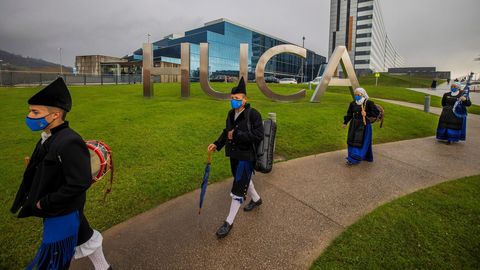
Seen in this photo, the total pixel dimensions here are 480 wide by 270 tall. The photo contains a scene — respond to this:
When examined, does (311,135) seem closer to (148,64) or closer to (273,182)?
(273,182)

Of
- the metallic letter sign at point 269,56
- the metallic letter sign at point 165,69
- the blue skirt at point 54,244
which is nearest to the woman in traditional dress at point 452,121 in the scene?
the metallic letter sign at point 269,56

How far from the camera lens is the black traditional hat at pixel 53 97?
84.4 inches

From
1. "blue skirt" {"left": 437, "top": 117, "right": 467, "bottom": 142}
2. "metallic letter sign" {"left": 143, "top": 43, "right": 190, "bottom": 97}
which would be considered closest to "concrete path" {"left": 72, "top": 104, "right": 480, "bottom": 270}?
"blue skirt" {"left": 437, "top": 117, "right": 467, "bottom": 142}

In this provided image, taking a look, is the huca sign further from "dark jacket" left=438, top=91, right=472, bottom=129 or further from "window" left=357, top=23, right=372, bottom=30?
"window" left=357, top=23, right=372, bottom=30

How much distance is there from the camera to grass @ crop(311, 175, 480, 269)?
9.70 feet

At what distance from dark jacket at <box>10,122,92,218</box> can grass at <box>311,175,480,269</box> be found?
7.98ft

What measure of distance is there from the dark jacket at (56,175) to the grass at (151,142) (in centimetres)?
155

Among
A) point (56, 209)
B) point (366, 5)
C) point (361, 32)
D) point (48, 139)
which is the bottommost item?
point (56, 209)

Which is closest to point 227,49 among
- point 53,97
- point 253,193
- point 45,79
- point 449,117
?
point 45,79

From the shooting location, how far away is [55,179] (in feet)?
7.09

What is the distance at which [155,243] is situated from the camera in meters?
3.37

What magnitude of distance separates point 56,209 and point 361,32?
95435 mm

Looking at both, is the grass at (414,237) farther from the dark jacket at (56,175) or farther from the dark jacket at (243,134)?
the dark jacket at (56,175)

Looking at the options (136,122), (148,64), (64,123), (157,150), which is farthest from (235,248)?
(148,64)
